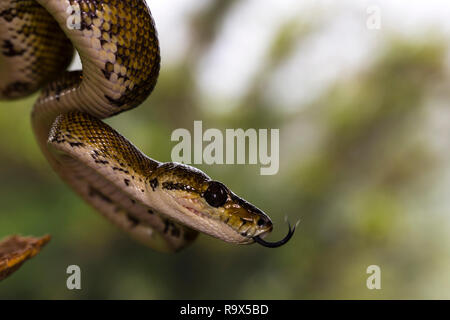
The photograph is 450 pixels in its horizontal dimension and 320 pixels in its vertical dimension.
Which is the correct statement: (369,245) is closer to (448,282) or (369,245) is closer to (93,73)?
(448,282)

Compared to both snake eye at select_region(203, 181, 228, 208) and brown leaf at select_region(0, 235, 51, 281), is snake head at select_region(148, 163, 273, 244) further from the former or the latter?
brown leaf at select_region(0, 235, 51, 281)

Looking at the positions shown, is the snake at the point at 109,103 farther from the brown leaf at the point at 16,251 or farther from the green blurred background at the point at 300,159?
the green blurred background at the point at 300,159

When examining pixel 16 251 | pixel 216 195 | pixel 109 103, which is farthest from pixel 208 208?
pixel 16 251

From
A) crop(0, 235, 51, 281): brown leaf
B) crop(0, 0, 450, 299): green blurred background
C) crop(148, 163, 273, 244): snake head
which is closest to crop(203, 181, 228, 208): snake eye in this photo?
crop(148, 163, 273, 244): snake head

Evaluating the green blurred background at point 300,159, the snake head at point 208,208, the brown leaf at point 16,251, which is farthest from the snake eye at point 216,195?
the green blurred background at point 300,159

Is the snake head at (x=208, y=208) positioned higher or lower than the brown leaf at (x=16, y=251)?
higher

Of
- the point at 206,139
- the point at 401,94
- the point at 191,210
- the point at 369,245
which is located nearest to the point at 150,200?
the point at 191,210

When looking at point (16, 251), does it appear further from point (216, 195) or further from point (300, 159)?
point (300, 159)
